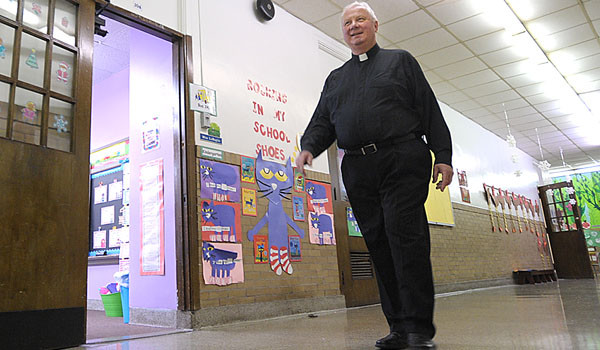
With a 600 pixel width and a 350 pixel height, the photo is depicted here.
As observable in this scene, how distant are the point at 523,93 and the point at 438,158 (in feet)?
22.3

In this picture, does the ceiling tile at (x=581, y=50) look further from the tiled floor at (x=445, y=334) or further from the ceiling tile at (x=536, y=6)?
the tiled floor at (x=445, y=334)

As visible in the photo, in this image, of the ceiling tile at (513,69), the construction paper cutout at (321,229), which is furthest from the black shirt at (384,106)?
the ceiling tile at (513,69)

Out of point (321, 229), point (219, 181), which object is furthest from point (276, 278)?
point (219, 181)

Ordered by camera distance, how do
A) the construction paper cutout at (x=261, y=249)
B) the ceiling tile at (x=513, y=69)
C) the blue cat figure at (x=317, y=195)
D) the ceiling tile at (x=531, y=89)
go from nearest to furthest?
the construction paper cutout at (x=261, y=249), the blue cat figure at (x=317, y=195), the ceiling tile at (x=513, y=69), the ceiling tile at (x=531, y=89)

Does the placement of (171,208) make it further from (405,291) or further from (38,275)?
(405,291)

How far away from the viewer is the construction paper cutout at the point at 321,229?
13.6 ft

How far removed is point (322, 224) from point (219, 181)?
131cm

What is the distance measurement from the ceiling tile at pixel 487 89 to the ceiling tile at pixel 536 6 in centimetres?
198

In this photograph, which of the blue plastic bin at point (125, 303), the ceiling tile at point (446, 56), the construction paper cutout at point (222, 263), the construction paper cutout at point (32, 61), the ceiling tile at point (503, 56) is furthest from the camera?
the ceiling tile at point (503, 56)

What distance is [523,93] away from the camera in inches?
300

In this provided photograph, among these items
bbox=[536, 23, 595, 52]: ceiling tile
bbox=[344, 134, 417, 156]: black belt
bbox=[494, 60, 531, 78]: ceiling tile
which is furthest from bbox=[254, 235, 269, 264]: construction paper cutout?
bbox=[494, 60, 531, 78]: ceiling tile

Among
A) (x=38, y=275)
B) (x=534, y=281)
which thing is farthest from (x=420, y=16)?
(x=534, y=281)

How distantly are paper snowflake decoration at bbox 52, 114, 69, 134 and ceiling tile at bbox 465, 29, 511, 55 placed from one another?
4924mm

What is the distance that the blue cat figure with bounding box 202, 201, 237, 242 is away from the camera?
10.5 ft
